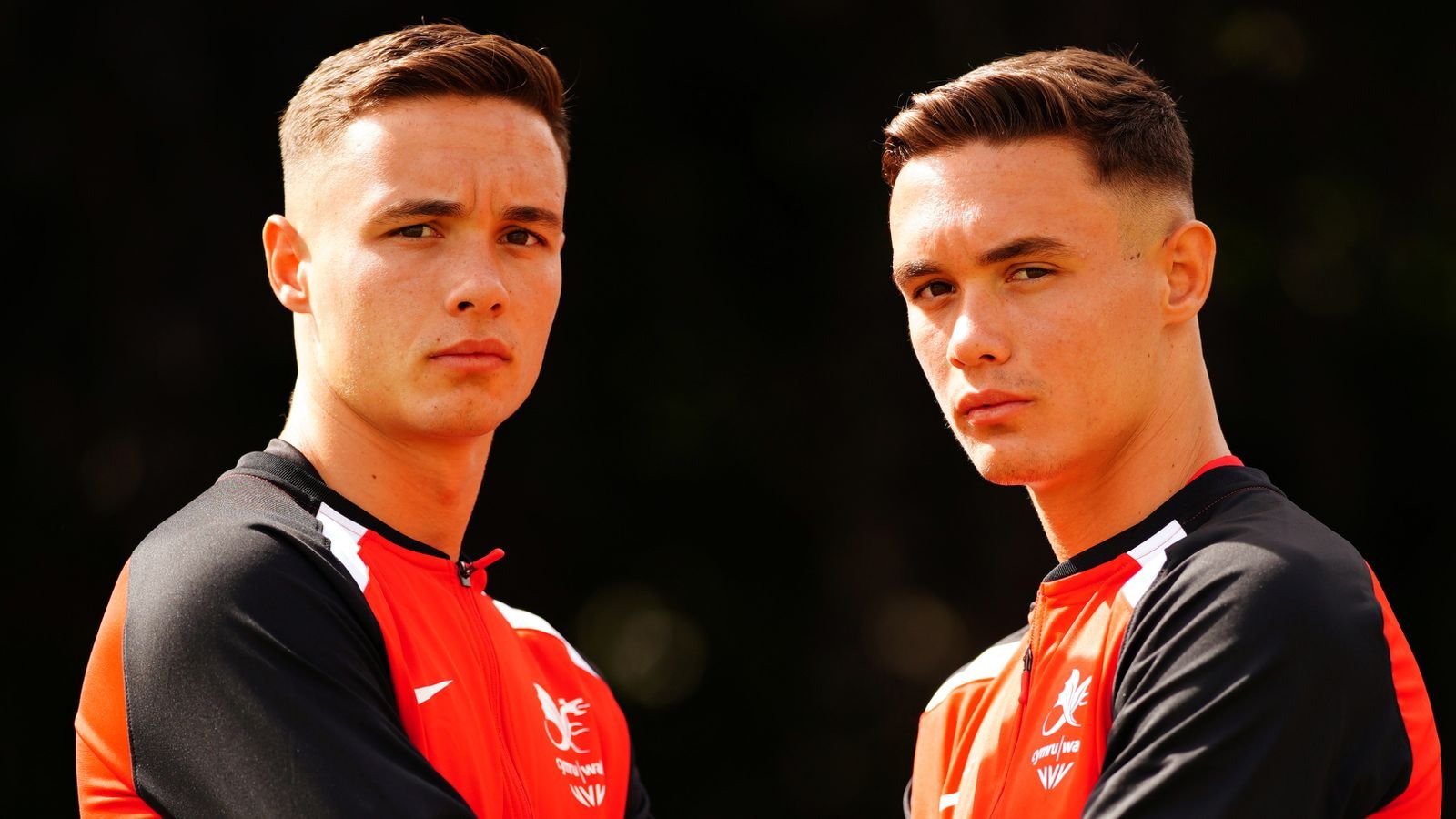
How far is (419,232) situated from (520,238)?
28 cm

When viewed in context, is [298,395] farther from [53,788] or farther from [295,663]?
[53,788]

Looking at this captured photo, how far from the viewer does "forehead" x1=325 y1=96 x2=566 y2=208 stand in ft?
13.3

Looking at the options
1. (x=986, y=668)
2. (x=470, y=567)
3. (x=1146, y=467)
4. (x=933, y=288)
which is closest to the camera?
(x=1146, y=467)

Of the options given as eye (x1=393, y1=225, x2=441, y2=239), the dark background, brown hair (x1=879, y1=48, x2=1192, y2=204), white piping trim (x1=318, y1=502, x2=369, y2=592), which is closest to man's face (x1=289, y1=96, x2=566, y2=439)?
eye (x1=393, y1=225, x2=441, y2=239)

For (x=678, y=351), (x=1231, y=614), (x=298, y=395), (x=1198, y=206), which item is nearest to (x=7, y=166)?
(x=678, y=351)

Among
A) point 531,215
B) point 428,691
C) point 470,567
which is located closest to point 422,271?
point 531,215

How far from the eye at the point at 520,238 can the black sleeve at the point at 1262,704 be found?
1.81 metres

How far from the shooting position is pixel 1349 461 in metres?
8.54

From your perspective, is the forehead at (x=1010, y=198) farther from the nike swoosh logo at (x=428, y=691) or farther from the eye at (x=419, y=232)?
the nike swoosh logo at (x=428, y=691)

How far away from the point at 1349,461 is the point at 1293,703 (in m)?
5.71

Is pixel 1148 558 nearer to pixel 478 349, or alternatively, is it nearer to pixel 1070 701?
pixel 1070 701

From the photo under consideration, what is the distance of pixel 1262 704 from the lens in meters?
3.23

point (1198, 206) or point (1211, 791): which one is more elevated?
point (1198, 206)

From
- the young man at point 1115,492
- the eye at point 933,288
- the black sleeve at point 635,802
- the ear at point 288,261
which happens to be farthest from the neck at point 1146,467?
the ear at point 288,261
